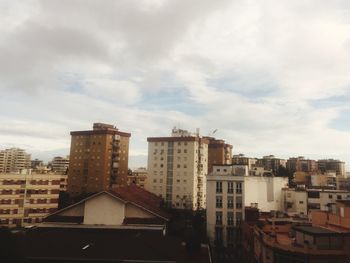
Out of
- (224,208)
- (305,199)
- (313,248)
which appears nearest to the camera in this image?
(313,248)

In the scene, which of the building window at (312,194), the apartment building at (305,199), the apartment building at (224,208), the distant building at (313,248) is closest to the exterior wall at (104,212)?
the distant building at (313,248)

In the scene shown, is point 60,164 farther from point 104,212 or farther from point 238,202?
point 104,212

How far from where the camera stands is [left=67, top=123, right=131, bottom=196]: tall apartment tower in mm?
99500

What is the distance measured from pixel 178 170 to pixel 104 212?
55.5m

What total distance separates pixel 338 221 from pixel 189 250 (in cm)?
1658

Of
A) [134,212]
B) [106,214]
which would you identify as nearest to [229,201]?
[134,212]

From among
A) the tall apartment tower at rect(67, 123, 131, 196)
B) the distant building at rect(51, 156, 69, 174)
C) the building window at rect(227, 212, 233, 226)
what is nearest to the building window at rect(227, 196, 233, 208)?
the building window at rect(227, 212, 233, 226)

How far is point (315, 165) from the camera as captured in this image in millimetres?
153625

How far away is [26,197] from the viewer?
72.0 meters

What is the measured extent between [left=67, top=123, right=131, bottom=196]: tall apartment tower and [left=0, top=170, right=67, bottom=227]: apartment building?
962 inches

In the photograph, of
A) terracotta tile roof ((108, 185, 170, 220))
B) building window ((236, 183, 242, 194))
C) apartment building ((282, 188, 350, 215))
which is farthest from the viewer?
apartment building ((282, 188, 350, 215))

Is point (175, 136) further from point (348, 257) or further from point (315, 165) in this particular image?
point (315, 165)

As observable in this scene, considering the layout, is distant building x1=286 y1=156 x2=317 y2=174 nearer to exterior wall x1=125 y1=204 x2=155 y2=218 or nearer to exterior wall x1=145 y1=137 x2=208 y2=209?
exterior wall x1=145 y1=137 x2=208 y2=209

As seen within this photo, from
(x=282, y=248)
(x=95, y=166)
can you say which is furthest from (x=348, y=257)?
(x=95, y=166)
